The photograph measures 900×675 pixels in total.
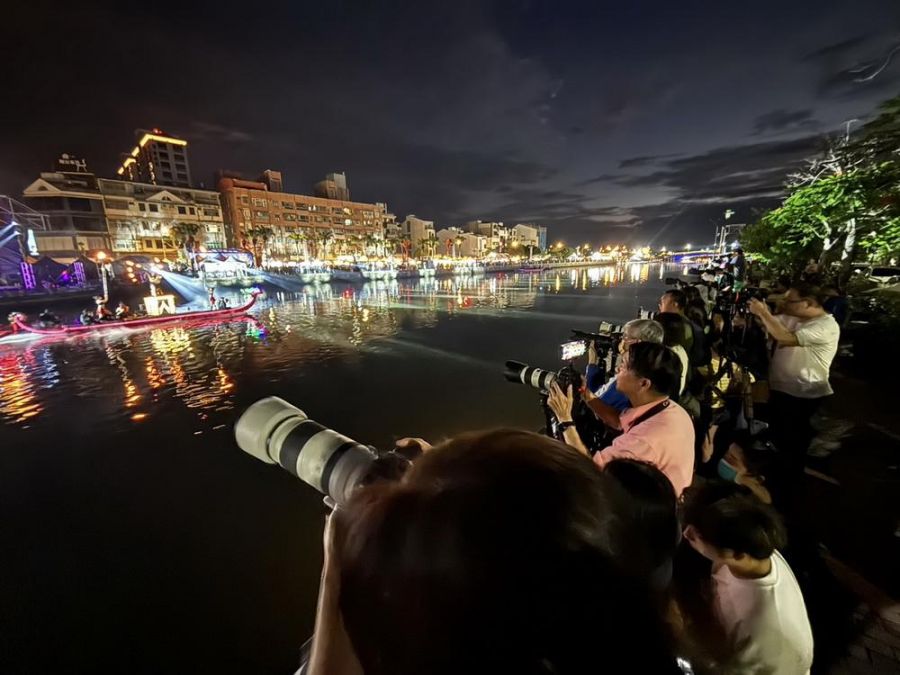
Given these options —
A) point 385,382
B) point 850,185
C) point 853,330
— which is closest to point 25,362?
point 385,382

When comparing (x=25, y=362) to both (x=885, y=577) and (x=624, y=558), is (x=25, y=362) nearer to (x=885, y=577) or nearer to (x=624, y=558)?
(x=624, y=558)

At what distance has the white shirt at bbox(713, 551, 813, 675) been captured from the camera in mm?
1113

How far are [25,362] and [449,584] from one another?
19651 mm

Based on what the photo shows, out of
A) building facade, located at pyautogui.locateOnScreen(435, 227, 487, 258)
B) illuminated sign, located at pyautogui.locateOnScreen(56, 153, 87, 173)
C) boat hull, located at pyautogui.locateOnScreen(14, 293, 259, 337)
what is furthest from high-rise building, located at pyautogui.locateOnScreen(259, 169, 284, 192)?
boat hull, located at pyautogui.locateOnScreen(14, 293, 259, 337)

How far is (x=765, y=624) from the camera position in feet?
3.76

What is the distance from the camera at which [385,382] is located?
33.8ft

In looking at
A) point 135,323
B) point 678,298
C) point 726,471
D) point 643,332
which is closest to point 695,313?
point 678,298

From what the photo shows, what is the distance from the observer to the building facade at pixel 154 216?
55.0m

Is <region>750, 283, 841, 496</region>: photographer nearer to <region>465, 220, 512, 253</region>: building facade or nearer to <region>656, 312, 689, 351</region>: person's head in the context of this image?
<region>656, 312, 689, 351</region>: person's head

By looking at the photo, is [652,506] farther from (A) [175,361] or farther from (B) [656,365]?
(A) [175,361]

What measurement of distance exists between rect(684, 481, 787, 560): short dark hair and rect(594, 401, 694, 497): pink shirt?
0.59 m

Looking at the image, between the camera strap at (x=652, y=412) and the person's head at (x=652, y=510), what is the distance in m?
0.96

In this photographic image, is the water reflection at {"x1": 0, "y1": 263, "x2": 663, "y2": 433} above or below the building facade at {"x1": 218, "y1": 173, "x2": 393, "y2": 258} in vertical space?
below

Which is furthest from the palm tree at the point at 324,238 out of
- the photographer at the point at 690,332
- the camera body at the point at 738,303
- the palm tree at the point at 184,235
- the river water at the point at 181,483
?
the photographer at the point at 690,332
